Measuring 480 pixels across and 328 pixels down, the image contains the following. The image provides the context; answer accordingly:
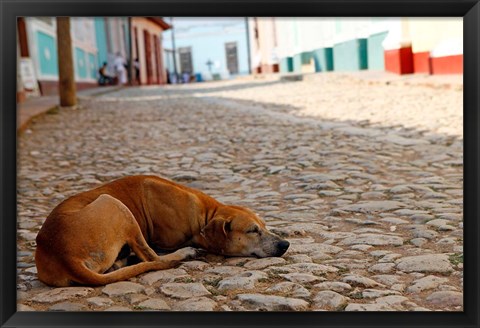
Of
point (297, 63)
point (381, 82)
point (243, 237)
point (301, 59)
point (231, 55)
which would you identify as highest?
point (231, 55)

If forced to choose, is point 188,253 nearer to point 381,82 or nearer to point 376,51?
point 381,82

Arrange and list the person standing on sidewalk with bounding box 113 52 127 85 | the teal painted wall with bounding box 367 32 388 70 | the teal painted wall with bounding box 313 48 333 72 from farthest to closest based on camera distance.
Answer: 1. the person standing on sidewalk with bounding box 113 52 127 85
2. the teal painted wall with bounding box 313 48 333 72
3. the teal painted wall with bounding box 367 32 388 70

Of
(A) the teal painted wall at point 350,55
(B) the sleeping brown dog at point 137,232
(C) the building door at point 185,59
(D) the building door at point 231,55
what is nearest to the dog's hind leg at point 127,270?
(B) the sleeping brown dog at point 137,232

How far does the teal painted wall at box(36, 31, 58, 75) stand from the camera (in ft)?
62.8

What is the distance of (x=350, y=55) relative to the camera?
845 inches

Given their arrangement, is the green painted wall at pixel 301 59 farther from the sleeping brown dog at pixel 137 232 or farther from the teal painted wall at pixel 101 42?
the sleeping brown dog at pixel 137 232

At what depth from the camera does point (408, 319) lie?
5.84ft

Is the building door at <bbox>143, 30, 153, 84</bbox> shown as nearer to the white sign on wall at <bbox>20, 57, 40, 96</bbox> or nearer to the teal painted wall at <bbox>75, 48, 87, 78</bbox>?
the teal painted wall at <bbox>75, 48, 87, 78</bbox>

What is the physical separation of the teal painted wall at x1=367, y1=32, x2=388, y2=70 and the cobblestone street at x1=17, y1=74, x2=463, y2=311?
5.66 meters

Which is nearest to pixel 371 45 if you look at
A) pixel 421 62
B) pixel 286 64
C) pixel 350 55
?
→ pixel 350 55

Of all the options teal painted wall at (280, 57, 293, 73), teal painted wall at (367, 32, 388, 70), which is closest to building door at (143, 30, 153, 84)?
teal painted wall at (280, 57, 293, 73)
